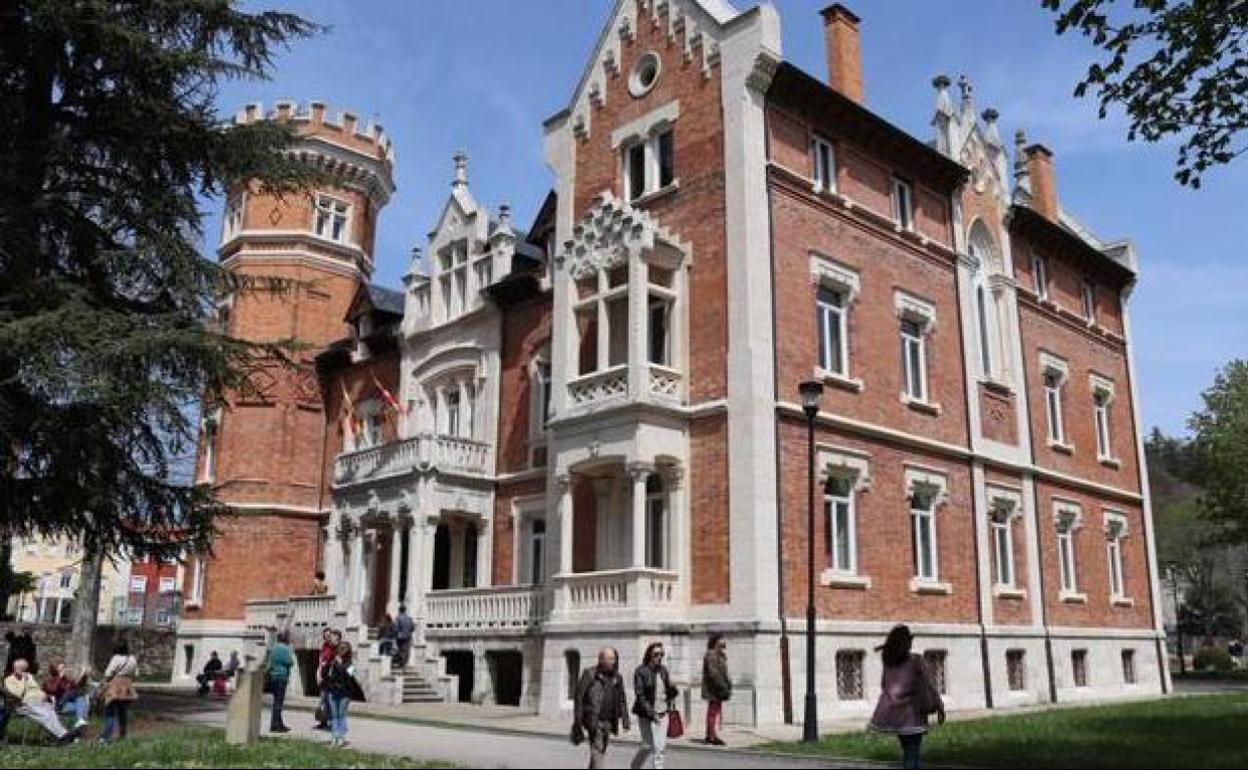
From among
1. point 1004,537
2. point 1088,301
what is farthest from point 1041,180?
point 1004,537

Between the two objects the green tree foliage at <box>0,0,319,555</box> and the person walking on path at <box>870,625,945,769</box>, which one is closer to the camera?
the person walking on path at <box>870,625,945,769</box>

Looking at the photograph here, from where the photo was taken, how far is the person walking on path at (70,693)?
661 inches

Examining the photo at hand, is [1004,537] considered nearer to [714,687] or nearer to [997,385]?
[997,385]

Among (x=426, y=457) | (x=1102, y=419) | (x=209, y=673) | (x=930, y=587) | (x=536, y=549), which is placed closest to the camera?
(x=930, y=587)

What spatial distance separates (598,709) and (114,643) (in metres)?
33.1

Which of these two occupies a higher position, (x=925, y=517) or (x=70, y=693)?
(x=925, y=517)

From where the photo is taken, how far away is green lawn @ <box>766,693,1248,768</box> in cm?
1334

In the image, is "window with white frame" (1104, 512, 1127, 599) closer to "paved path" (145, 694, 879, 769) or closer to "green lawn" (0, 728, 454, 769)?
"paved path" (145, 694, 879, 769)

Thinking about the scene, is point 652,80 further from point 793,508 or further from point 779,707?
point 779,707

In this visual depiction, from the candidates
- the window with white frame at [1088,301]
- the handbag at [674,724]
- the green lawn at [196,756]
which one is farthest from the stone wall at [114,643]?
the window with white frame at [1088,301]

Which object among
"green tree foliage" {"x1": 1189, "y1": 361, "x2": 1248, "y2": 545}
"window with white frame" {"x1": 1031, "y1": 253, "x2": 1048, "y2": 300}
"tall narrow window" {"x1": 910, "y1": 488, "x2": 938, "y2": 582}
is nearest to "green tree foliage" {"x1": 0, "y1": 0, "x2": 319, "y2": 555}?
"tall narrow window" {"x1": 910, "y1": 488, "x2": 938, "y2": 582}

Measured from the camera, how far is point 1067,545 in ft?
96.4

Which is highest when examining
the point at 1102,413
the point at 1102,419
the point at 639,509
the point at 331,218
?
the point at 331,218

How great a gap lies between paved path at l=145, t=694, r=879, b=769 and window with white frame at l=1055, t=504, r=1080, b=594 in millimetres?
16263
